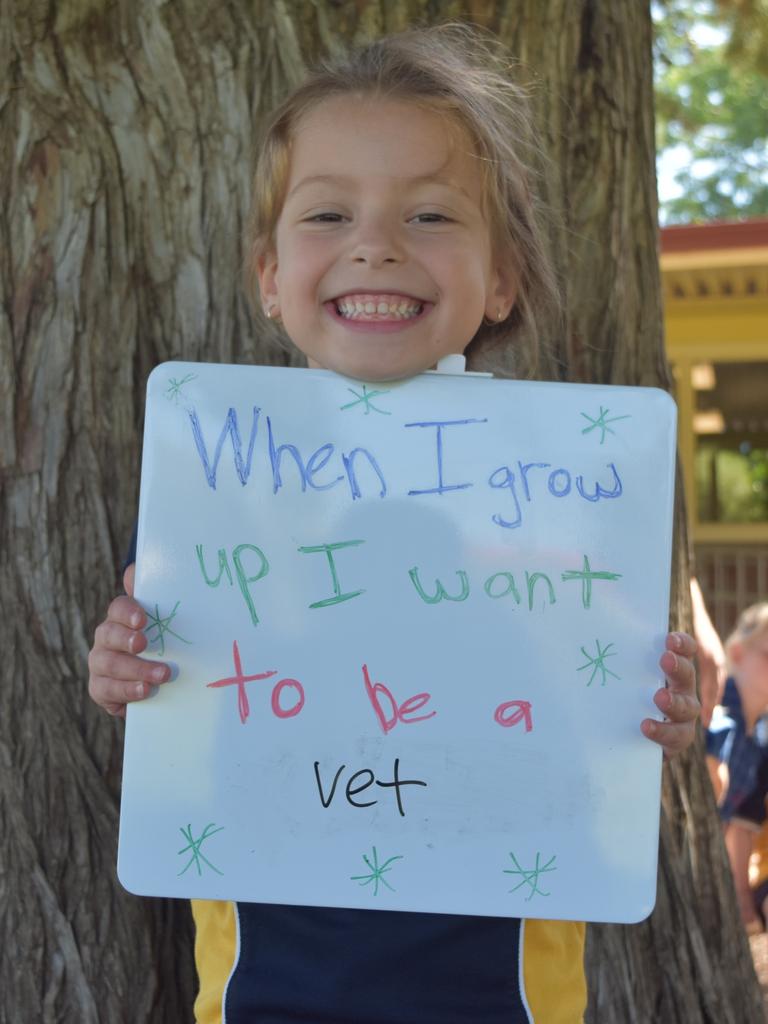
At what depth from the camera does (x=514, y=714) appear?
5.79ft

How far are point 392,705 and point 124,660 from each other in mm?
378

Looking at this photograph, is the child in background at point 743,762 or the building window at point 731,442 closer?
the child in background at point 743,762

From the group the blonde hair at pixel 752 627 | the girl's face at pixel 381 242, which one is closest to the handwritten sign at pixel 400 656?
the girl's face at pixel 381 242

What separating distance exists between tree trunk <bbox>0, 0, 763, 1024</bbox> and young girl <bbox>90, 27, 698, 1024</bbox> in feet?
1.38

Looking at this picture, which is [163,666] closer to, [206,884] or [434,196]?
[206,884]

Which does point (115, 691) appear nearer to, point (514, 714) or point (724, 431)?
point (514, 714)

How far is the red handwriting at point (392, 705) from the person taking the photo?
1.76m

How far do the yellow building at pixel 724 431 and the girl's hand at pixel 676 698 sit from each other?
7.53 m

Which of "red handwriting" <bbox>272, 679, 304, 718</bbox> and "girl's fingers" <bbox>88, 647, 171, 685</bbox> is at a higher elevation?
"girl's fingers" <bbox>88, 647, 171, 685</bbox>

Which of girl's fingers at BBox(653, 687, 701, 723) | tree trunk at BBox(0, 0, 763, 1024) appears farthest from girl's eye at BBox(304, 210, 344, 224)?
girl's fingers at BBox(653, 687, 701, 723)

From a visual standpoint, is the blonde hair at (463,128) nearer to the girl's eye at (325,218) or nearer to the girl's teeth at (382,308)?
the girl's eye at (325,218)

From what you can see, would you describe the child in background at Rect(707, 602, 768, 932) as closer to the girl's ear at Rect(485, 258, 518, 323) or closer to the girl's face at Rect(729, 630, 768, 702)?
Result: the girl's face at Rect(729, 630, 768, 702)

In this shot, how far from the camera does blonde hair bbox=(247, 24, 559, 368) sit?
1954 millimetres

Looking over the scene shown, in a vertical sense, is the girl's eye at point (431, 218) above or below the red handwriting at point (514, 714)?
above
